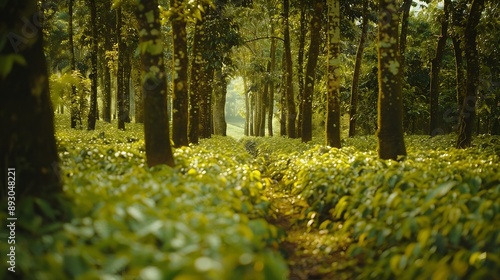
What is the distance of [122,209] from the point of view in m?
3.96

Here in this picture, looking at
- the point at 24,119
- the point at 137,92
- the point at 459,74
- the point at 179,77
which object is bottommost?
the point at 24,119

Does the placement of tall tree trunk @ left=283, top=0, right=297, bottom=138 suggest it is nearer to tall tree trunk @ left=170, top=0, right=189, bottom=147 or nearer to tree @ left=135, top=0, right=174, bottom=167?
tall tree trunk @ left=170, top=0, right=189, bottom=147

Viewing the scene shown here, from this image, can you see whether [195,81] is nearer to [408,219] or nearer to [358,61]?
[358,61]

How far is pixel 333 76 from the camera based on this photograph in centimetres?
1402

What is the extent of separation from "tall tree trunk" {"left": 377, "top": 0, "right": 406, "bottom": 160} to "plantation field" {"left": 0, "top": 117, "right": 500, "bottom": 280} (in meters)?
0.89

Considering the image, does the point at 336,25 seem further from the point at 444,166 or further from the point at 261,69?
the point at 261,69

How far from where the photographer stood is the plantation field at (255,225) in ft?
10.4

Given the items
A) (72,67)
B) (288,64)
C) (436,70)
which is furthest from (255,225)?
(72,67)

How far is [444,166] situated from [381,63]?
315cm

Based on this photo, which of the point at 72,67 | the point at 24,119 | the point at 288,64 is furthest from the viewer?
the point at 288,64

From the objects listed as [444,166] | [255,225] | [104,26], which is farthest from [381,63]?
[104,26]

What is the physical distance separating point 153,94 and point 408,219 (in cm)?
530

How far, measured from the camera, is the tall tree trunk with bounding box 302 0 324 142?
55.1 ft

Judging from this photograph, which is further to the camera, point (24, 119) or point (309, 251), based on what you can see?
point (309, 251)
